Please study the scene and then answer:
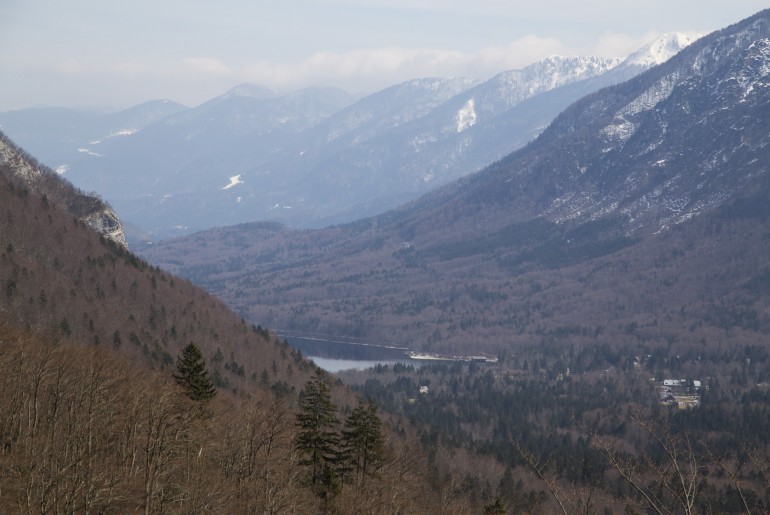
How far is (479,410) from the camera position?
591 feet

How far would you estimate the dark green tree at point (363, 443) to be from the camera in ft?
222

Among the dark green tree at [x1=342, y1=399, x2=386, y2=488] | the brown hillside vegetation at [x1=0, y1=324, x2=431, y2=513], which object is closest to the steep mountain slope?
the brown hillside vegetation at [x1=0, y1=324, x2=431, y2=513]

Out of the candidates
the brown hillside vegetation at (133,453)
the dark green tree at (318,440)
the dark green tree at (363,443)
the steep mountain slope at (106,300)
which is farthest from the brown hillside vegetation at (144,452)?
the steep mountain slope at (106,300)

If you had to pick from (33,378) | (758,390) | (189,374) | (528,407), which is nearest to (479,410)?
(528,407)

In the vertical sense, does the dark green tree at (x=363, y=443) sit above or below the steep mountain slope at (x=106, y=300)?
below

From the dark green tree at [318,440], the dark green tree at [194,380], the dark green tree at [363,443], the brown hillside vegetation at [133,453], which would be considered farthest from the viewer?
the dark green tree at [194,380]

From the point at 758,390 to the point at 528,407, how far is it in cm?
4995

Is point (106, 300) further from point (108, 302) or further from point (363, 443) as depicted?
point (363, 443)

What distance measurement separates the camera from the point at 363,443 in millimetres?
68562

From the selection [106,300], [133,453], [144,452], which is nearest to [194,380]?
[144,452]

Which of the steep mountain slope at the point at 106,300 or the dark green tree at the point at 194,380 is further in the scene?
the steep mountain slope at the point at 106,300

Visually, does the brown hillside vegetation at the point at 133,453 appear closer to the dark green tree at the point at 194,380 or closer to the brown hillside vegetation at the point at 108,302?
the dark green tree at the point at 194,380

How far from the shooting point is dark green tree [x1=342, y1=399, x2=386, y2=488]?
6762 centimetres

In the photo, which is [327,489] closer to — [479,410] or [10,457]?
[10,457]
